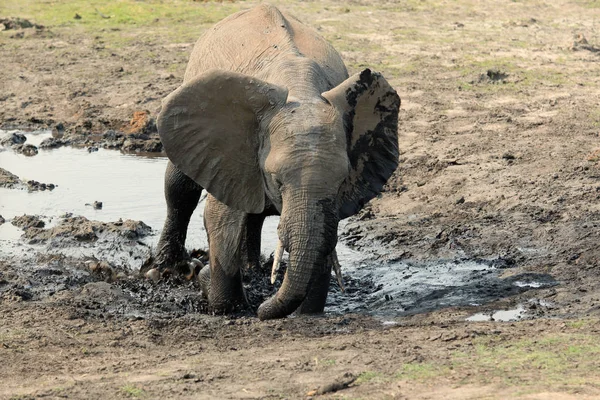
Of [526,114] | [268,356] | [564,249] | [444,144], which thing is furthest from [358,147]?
[526,114]

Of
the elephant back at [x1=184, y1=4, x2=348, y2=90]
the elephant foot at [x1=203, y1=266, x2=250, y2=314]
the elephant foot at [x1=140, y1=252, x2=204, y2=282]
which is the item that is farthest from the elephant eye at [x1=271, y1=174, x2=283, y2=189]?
the elephant foot at [x1=140, y1=252, x2=204, y2=282]

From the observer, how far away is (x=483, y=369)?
17.8 feet

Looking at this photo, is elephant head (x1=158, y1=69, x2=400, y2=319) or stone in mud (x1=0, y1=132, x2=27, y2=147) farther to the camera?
stone in mud (x1=0, y1=132, x2=27, y2=147)

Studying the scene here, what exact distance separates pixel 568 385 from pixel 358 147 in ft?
8.60

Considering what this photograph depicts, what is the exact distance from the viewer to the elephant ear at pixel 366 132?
6898 millimetres

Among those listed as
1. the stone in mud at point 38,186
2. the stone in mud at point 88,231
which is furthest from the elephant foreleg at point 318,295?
the stone in mud at point 38,186

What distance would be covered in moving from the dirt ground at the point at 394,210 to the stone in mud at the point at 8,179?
1.67 metres

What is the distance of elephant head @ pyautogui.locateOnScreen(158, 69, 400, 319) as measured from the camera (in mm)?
6344

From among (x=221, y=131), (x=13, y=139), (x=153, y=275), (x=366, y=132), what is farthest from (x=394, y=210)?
(x=13, y=139)

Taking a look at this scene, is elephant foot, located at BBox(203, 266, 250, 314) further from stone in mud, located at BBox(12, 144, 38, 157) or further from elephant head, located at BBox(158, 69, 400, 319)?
stone in mud, located at BBox(12, 144, 38, 157)

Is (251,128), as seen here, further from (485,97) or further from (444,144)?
(485,97)

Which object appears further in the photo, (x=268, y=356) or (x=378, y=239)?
(x=378, y=239)

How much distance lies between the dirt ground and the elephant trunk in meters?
0.41

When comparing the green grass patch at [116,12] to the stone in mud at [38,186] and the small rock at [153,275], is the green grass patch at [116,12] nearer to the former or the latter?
the stone in mud at [38,186]
